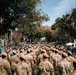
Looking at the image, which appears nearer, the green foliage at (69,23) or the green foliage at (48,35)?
the green foliage at (69,23)

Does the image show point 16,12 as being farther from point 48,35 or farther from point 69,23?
point 48,35

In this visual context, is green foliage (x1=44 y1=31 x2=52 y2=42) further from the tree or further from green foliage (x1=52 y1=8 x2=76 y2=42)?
the tree

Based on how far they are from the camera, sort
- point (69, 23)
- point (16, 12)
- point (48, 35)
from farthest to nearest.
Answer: point (48, 35) < point (69, 23) < point (16, 12)

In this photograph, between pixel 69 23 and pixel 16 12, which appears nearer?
pixel 16 12

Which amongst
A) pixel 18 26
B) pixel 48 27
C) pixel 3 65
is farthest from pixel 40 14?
pixel 48 27

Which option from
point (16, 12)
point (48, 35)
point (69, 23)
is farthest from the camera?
point (48, 35)

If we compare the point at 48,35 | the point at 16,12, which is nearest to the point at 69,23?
the point at 16,12

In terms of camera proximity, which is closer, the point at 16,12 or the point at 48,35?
the point at 16,12

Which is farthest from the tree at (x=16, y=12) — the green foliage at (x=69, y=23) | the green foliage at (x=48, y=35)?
the green foliage at (x=48, y=35)

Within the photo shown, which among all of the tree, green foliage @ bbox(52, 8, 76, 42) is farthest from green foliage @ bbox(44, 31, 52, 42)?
the tree

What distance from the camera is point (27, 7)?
4562cm

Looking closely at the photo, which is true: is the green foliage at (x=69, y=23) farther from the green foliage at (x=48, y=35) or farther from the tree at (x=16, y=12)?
the green foliage at (x=48, y=35)

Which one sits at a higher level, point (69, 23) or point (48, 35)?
point (69, 23)

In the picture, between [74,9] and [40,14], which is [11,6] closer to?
[40,14]
